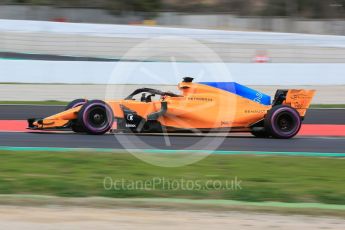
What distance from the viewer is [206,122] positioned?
34.4 feet

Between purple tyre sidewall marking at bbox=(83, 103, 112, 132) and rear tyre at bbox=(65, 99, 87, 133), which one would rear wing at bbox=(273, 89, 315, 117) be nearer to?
purple tyre sidewall marking at bbox=(83, 103, 112, 132)

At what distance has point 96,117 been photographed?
34.0 feet

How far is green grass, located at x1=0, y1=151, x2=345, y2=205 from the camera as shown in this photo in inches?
236

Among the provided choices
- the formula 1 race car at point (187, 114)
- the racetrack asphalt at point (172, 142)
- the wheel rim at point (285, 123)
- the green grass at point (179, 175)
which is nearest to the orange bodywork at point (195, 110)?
the formula 1 race car at point (187, 114)

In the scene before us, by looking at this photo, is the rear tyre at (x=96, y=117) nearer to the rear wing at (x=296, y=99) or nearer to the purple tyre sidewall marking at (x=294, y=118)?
the purple tyre sidewall marking at (x=294, y=118)

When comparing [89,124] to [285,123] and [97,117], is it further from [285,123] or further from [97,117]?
[285,123]

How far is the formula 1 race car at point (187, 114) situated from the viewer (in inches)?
404

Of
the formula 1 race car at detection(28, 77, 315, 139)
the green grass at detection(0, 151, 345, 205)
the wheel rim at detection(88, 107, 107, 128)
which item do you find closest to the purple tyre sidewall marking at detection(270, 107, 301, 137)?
the formula 1 race car at detection(28, 77, 315, 139)

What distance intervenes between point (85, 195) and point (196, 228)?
1.52 metres

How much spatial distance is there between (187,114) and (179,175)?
356cm

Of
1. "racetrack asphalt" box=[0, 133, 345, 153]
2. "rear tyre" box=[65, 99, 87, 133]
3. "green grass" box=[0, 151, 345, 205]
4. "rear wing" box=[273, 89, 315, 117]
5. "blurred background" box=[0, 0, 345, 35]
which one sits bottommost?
"green grass" box=[0, 151, 345, 205]

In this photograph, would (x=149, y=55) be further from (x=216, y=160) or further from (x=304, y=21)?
(x=304, y=21)

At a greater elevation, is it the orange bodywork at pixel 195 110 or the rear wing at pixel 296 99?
the rear wing at pixel 296 99

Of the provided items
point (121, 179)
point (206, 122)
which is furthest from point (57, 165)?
point (206, 122)
